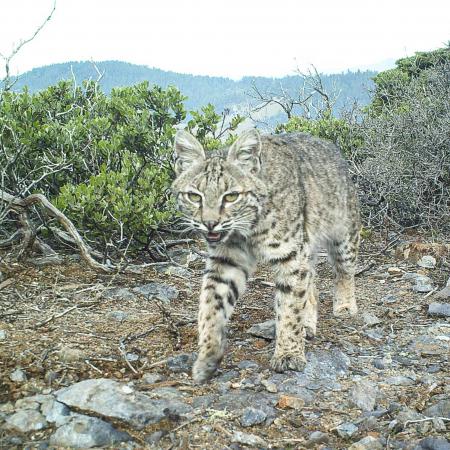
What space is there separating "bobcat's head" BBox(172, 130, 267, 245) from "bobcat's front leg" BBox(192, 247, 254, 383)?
35 centimetres

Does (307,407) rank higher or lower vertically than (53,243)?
lower

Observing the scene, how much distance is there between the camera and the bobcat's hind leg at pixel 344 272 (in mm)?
6180

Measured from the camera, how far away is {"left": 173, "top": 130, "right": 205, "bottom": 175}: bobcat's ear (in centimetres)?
479

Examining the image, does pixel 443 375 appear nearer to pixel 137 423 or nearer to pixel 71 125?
pixel 137 423

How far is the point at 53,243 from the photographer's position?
7777 millimetres

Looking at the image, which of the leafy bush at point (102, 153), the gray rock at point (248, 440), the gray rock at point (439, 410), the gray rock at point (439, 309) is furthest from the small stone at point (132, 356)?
the gray rock at point (439, 309)

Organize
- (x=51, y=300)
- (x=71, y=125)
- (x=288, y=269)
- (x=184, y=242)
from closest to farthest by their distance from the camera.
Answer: (x=288, y=269) < (x=51, y=300) < (x=71, y=125) < (x=184, y=242)

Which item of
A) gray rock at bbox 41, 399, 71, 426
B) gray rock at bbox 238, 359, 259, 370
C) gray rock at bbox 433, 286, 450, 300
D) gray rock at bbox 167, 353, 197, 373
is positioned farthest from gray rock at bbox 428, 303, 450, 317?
gray rock at bbox 41, 399, 71, 426

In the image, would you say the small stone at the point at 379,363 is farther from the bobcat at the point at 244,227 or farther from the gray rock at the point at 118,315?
the gray rock at the point at 118,315

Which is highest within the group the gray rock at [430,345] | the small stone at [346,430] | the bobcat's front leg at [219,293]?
the bobcat's front leg at [219,293]

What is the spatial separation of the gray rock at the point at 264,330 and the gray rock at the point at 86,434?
205 cm

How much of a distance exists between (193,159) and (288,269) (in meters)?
1.20

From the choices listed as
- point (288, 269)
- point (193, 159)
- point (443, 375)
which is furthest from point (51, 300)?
point (443, 375)

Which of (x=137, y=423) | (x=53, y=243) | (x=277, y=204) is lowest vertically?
(x=137, y=423)
